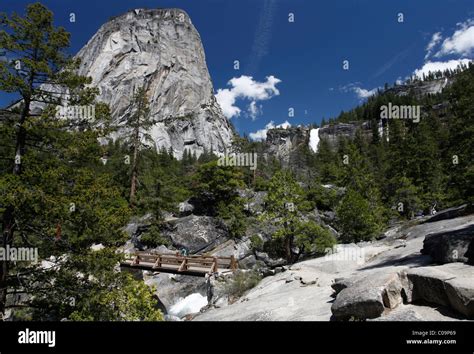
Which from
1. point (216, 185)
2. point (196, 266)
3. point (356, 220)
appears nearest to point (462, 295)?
point (196, 266)

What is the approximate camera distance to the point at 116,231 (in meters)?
11.2

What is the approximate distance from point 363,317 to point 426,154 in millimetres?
42003

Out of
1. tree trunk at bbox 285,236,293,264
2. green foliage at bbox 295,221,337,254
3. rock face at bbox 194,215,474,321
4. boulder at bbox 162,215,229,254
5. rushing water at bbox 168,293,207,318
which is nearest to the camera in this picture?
rock face at bbox 194,215,474,321

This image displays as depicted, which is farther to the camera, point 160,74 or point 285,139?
point 285,139

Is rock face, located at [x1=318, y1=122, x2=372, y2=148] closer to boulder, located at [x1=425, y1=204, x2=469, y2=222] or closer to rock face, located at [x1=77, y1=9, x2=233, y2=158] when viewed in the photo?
rock face, located at [x1=77, y1=9, x2=233, y2=158]

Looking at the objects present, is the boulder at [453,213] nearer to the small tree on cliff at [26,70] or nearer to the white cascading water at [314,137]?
the small tree on cliff at [26,70]

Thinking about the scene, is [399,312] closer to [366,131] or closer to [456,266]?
[456,266]

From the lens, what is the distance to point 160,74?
146m

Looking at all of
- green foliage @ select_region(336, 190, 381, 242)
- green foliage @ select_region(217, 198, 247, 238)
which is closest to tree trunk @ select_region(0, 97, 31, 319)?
green foliage @ select_region(336, 190, 381, 242)

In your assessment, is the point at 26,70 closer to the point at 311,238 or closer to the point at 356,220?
the point at 311,238

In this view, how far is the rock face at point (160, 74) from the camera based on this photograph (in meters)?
136

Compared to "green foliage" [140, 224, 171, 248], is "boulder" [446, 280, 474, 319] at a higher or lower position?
higher

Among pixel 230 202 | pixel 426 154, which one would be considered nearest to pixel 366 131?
pixel 426 154

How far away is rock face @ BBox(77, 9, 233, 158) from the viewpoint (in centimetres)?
13625
